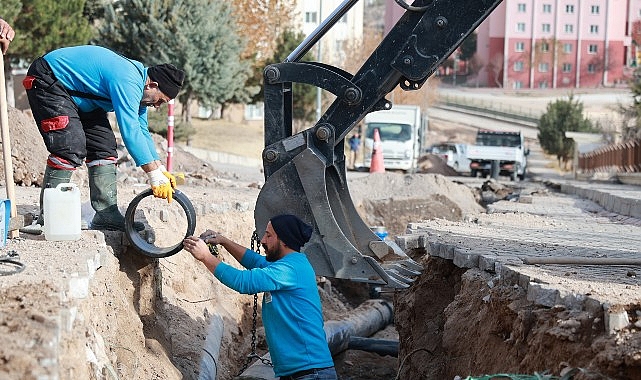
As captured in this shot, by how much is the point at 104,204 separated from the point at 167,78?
3.39 feet

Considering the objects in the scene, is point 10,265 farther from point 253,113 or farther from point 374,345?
point 253,113

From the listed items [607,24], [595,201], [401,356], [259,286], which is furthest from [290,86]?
[607,24]

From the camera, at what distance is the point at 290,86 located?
7051 millimetres

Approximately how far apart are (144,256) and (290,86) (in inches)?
67.7

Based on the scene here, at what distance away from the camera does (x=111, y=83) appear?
20.0 ft

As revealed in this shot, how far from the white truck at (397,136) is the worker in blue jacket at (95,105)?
25.7m

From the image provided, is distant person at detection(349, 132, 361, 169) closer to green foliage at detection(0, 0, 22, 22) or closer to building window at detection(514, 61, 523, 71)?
green foliage at detection(0, 0, 22, 22)

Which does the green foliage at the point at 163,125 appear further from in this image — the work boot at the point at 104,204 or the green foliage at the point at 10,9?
the work boot at the point at 104,204

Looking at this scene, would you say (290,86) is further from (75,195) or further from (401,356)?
(401,356)

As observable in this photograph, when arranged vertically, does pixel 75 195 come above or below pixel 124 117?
below

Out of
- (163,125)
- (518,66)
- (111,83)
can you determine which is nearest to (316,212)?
(111,83)

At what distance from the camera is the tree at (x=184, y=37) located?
2956 cm

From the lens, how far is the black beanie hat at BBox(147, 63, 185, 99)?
6.44 m

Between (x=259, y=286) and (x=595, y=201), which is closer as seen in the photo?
(x=259, y=286)
